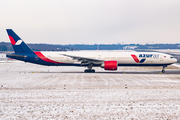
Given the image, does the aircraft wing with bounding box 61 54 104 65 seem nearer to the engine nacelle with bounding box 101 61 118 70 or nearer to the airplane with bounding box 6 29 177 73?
the airplane with bounding box 6 29 177 73

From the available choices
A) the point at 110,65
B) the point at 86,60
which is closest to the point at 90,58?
the point at 86,60

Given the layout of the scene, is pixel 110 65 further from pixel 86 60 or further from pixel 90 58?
pixel 86 60

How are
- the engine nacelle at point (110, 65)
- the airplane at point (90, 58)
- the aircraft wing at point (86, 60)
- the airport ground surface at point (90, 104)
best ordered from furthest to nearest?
1. the airplane at point (90, 58)
2. the aircraft wing at point (86, 60)
3. the engine nacelle at point (110, 65)
4. the airport ground surface at point (90, 104)

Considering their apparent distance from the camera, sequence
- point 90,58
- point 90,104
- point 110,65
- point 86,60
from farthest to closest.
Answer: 1. point 86,60
2. point 90,58
3. point 110,65
4. point 90,104

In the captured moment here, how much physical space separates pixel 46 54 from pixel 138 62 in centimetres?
1729

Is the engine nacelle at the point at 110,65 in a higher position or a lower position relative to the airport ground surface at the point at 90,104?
higher

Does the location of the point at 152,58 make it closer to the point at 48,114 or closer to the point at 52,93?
the point at 52,93

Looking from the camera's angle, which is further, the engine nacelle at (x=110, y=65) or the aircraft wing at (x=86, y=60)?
the aircraft wing at (x=86, y=60)

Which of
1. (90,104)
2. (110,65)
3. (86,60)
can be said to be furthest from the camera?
(86,60)

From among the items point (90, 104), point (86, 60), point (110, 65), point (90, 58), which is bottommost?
point (90, 104)

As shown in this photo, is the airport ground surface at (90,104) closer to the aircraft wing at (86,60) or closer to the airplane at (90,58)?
the aircraft wing at (86,60)

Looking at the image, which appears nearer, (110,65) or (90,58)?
(110,65)

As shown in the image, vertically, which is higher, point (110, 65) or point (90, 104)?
point (110, 65)

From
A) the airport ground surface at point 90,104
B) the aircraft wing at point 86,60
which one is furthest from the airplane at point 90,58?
the airport ground surface at point 90,104
